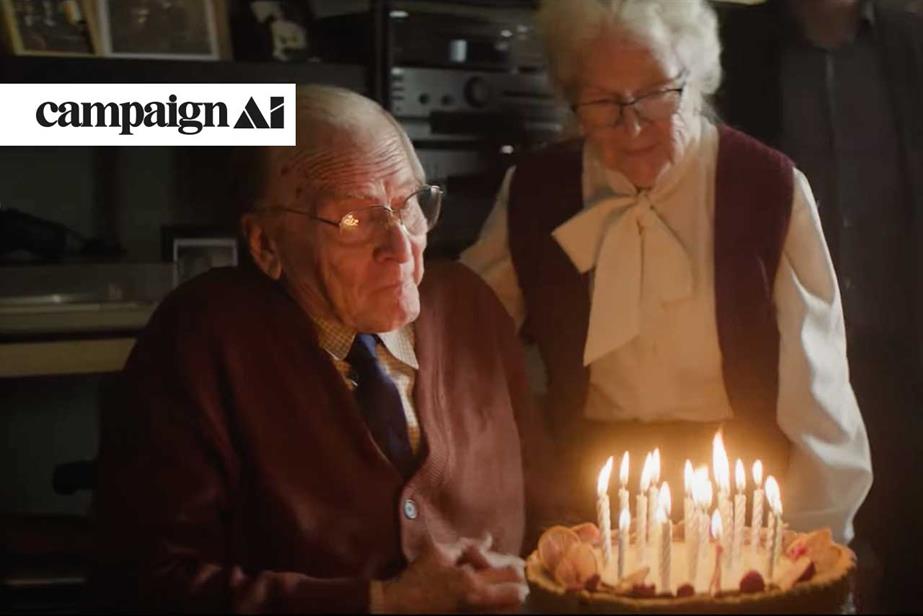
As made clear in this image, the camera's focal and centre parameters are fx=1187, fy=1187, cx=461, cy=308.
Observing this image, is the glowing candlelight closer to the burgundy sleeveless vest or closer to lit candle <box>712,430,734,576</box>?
lit candle <box>712,430,734,576</box>

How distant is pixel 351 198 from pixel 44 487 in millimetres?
451

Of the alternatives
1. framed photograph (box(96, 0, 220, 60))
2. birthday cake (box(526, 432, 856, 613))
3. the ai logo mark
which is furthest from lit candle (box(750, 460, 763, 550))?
framed photograph (box(96, 0, 220, 60))

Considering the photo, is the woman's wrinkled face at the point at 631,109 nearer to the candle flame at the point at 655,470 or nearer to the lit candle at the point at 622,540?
the candle flame at the point at 655,470

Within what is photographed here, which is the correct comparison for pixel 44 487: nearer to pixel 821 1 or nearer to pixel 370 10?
pixel 370 10

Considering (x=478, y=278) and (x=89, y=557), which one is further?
(x=478, y=278)

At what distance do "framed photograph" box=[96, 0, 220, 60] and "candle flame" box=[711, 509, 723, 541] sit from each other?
664 mm

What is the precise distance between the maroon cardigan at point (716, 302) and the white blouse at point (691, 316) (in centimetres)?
1

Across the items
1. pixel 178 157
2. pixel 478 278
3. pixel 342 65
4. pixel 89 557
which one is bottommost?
pixel 89 557

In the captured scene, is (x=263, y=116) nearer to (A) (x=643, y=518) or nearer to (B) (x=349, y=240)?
(B) (x=349, y=240)

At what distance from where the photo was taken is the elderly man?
3.24 feet

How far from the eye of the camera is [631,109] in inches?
46.1

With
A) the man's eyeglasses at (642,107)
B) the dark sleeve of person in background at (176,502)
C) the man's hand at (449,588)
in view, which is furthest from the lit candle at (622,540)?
the man's eyeglasses at (642,107)

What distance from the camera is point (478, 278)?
3.86 feet

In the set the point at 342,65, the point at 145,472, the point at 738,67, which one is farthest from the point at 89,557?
the point at 738,67
